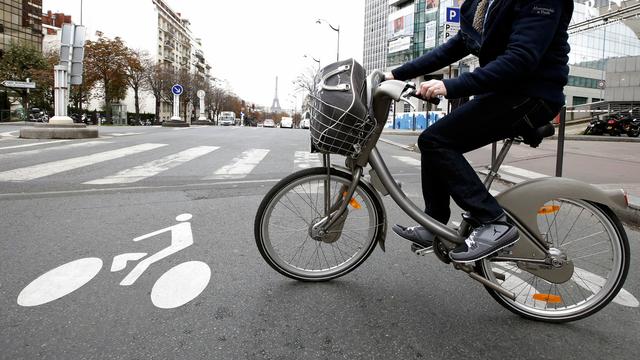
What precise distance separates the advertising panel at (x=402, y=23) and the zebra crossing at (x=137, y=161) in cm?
7989

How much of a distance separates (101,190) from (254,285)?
4140 mm

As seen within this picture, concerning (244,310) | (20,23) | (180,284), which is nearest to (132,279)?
(180,284)

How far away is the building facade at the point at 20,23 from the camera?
53.0m

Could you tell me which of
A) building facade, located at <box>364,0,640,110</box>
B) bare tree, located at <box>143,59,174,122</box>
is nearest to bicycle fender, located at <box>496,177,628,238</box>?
bare tree, located at <box>143,59,174,122</box>

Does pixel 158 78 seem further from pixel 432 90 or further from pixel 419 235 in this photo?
pixel 432 90

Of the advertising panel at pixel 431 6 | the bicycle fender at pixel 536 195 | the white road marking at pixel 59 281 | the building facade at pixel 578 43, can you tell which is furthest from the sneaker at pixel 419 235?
the advertising panel at pixel 431 6

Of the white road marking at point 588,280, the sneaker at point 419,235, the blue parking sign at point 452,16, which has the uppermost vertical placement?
the blue parking sign at point 452,16

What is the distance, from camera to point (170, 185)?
6.69 m

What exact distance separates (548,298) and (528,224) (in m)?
0.45

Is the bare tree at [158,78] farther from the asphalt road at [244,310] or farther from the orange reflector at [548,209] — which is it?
the orange reflector at [548,209]

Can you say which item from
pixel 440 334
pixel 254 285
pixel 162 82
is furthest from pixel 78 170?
pixel 162 82

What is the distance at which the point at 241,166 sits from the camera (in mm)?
9109

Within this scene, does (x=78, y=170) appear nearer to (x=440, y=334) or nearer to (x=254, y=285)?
(x=254, y=285)

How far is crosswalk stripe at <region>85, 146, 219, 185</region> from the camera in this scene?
696 centimetres
